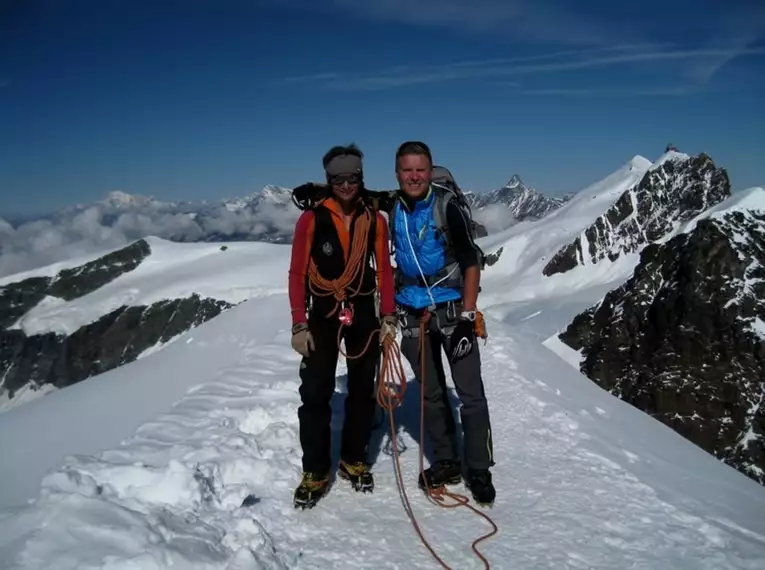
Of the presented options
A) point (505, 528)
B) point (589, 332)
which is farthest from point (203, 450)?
point (589, 332)

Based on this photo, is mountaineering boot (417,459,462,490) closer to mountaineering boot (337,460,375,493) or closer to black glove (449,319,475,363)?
mountaineering boot (337,460,375,493)

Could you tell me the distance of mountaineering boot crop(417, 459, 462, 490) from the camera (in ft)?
21.2

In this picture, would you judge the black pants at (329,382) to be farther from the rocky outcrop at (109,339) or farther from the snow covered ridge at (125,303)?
the rocky outcrop at (109,339)

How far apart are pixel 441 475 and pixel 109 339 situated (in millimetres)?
177384

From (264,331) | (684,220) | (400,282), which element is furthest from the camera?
(684,220)

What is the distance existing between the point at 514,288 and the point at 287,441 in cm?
13422

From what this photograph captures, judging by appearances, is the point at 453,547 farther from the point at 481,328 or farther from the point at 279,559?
the point at 481,328

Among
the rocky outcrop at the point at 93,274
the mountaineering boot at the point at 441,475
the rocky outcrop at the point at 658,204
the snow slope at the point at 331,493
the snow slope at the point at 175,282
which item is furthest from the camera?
the rocky outcrop at the point at 93,274

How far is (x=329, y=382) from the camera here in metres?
6.04

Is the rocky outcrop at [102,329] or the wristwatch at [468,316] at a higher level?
the wristwatch at [468,316]

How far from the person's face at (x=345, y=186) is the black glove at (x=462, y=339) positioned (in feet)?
5.67

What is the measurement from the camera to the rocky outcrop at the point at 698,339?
84.8 meters

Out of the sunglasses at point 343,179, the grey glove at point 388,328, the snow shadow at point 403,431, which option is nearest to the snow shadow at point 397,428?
the snow shadow at point 403,431

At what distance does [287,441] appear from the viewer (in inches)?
289
